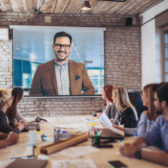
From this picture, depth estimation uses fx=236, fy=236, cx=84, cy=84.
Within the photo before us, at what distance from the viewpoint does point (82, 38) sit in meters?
5.73

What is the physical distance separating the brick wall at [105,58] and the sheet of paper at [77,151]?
361cm

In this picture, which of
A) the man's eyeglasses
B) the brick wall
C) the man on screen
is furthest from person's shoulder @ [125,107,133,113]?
the man's eyeglasses

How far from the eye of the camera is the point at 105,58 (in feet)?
19.2

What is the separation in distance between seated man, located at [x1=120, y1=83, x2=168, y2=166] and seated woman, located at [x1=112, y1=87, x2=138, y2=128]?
97 cm

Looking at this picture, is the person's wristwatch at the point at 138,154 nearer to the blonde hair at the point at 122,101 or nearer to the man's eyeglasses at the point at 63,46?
the blonde hair at the point at 122,101

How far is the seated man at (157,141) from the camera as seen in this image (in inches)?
68.7

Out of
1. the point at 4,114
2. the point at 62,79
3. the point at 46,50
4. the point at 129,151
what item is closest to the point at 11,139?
the point at 4,114

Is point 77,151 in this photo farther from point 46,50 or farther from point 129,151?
point 46,50

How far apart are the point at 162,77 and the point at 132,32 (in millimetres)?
1470

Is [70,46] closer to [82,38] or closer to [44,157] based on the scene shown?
[82,38]

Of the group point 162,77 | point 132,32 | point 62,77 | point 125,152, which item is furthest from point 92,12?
point 125,152

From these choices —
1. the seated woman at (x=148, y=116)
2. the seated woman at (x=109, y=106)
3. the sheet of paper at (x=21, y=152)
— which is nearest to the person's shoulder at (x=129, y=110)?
the seated woman at (x=148, y=116)

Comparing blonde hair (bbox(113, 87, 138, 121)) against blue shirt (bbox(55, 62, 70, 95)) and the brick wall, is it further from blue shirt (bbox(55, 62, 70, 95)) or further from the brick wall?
the brick wall

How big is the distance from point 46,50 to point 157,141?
3947mm
